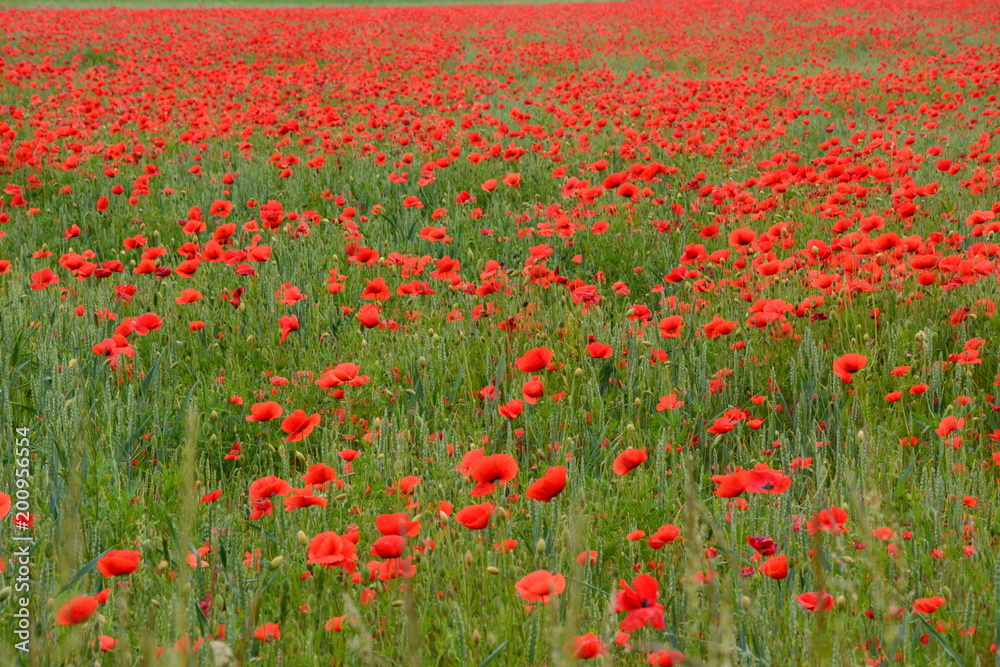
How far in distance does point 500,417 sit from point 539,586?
1239 millimetres

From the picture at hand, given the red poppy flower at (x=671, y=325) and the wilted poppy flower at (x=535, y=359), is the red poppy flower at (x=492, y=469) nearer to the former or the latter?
the wilted poppy flower at (x=535, y=359)

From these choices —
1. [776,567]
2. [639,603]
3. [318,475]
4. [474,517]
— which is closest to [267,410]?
[318,475]

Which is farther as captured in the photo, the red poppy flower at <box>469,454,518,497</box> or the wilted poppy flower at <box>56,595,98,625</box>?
the red poppy flower at <box>469,454,518,497</box>

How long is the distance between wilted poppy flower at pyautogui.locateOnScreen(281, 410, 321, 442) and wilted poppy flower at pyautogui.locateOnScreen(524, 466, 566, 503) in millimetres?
766

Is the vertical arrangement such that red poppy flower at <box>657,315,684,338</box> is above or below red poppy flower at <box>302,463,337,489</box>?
above

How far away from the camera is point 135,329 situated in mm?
3018

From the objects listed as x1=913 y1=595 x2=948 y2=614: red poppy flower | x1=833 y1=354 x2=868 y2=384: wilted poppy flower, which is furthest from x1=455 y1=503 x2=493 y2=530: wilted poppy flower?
x1=833 y1=354 x2=868 y2=384: wilted poppy flower

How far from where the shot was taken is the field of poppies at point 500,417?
1.50 meters

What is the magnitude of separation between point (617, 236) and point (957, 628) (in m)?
3.21

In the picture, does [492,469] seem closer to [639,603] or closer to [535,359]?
[639,603]

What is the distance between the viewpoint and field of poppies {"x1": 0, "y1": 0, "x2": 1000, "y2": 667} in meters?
1.50

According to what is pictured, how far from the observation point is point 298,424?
7.38ft

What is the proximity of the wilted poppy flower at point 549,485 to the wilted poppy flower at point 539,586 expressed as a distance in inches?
10.0

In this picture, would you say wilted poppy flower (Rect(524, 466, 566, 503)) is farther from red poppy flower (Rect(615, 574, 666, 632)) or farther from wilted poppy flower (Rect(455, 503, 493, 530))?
red poppy flower (Rect(615, 574, 666, 632))
